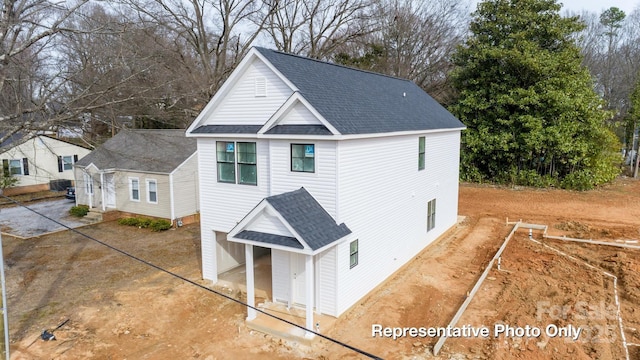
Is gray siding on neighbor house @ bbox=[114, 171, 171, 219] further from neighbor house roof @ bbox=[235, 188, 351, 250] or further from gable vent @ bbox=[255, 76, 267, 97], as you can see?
neighbor house roof @ bbox=[235, 188, 351, 250]

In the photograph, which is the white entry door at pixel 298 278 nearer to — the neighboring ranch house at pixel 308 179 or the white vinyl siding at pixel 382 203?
the neighboring ranch house at pixel 308 179

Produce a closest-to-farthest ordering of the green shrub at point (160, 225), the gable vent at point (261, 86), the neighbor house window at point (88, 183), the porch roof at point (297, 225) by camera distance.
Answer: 1. the porch roof at point (297, 225)
2. the gable vent at point (261, 86)
3. the green shrub at point (160, 225)
4. the neighbor house window at point (88, 183)

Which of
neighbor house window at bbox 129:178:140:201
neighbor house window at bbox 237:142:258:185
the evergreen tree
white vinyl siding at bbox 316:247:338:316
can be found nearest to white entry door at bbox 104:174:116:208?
neighbor house window at bbox 129:178:140:201

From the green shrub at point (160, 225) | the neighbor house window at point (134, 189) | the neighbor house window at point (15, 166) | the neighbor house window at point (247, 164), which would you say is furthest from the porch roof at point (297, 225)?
the neighbor house window at point (15, 166)

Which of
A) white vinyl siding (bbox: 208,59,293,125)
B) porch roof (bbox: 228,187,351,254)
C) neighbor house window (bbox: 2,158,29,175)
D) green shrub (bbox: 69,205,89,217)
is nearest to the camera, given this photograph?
porch roof (bbox: 228,187,351,254)

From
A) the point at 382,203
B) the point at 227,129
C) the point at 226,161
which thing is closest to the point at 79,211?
the point at 226,161

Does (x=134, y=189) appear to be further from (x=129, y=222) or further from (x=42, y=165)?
(x=42, y=165)
